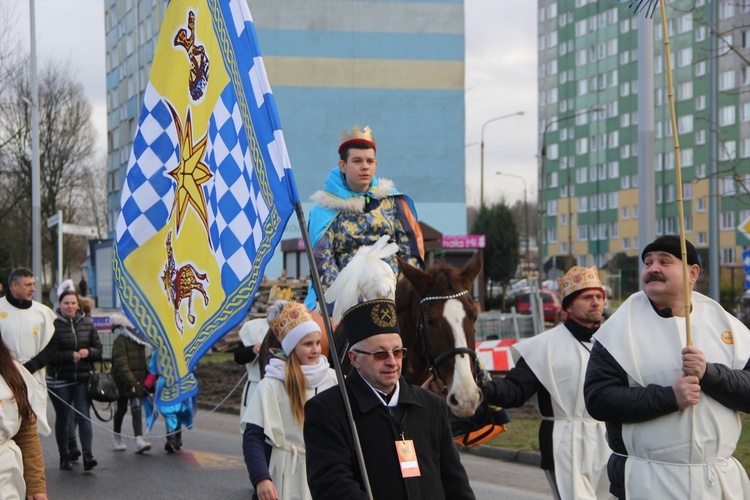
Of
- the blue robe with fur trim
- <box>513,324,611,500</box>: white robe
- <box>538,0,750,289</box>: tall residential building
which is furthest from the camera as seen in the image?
<box>538,0,750,289</box>: tall residential building

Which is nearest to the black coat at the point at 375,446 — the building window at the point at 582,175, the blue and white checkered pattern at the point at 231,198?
the blue and white checkered pattern at the point at 231,198

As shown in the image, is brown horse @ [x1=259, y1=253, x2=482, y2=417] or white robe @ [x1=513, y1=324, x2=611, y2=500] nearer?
brown horse @ [x1=259, y1=253, x2=482, y2=417]

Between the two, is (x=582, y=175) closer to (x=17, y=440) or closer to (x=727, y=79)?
(x=727, y=79)

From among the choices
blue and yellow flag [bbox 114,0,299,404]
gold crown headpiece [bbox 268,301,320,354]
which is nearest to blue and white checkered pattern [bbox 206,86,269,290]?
blue and yellow flag [bbox 114,0,299,404]

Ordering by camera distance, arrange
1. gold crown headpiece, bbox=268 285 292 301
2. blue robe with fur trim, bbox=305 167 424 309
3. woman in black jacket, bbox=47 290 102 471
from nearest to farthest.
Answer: blue robe with fur trim, bbox=305 167 424 309, gold crown headpiece, bbox=268 285 292 301, woman in black jacket, bbox=47 290 102 471

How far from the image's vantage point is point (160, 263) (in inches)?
239

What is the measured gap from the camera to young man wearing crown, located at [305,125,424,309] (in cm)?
752

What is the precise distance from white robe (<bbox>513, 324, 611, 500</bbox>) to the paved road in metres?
3.66

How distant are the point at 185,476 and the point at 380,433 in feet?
→ 27.0

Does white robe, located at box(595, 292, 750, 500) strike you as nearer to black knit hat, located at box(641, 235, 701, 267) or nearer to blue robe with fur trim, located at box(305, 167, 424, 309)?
black knit hat, located at box(641, 235, 701, 267)

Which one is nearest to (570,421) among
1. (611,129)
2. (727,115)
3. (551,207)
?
(727,115)

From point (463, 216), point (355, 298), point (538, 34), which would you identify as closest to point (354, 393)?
point (355, 298)

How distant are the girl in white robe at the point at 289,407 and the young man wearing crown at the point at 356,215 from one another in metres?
1.01

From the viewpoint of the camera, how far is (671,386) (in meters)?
5.06
